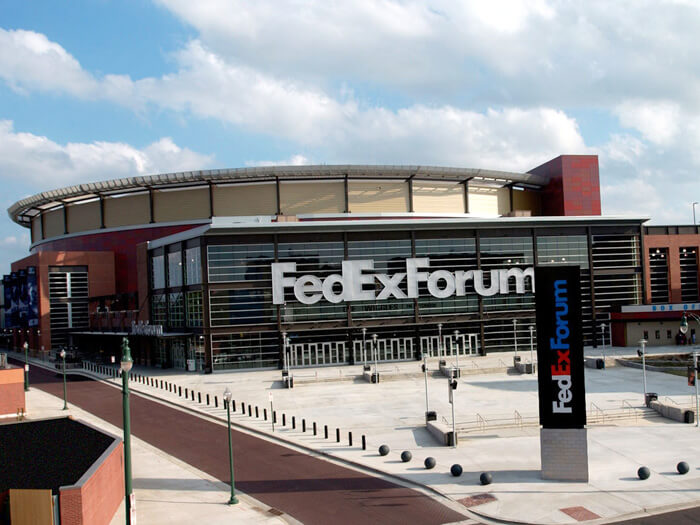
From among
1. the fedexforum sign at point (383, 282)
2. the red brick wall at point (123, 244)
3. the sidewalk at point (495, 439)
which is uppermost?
the red brick wall at point (123, 244)

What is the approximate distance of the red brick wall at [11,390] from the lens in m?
40.2

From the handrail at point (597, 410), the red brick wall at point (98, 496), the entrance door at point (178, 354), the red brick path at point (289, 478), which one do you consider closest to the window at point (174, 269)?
the entrance door at point (178, 354)

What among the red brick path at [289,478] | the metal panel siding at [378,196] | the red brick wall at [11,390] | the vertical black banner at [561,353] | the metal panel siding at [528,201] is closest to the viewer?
the red brick path at [289,478]

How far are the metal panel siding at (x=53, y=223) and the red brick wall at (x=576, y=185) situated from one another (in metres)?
69.4

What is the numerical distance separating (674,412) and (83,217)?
78944 mm

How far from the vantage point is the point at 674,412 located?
35125mm

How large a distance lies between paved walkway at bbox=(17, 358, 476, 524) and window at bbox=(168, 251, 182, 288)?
2759cm

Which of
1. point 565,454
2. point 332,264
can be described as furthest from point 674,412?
point 332,264

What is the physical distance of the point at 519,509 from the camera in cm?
2152

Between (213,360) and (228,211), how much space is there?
22437 mm

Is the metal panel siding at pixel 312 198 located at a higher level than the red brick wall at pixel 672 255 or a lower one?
higher

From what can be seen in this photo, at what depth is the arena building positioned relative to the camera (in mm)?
63562

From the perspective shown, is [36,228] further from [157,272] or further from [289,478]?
[289,478]

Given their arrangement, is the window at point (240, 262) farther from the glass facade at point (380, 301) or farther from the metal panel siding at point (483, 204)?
the metal panel siding at point (483, 204)
